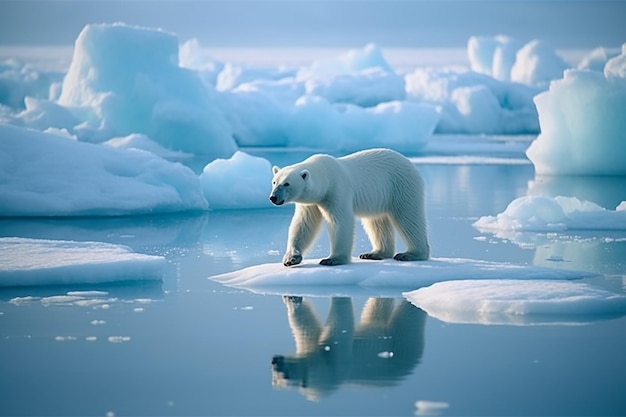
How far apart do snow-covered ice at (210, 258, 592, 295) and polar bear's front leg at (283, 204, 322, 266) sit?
0.08 metres

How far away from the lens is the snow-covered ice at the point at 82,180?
11.3 meters

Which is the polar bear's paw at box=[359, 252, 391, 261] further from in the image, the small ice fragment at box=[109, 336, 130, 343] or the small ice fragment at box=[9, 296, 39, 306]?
the small ice fragment at box=[109, 336, 130, 343]

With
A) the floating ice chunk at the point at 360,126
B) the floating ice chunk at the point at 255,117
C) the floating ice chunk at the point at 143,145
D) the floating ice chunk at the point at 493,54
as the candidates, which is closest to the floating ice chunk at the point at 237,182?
the floating ice chunk at the point at 143,145

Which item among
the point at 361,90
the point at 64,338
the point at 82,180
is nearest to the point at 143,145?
the point at 82,180

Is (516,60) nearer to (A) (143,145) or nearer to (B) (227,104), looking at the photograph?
(B) (227,104)

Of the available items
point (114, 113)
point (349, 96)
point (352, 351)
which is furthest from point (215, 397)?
point (349, 96)

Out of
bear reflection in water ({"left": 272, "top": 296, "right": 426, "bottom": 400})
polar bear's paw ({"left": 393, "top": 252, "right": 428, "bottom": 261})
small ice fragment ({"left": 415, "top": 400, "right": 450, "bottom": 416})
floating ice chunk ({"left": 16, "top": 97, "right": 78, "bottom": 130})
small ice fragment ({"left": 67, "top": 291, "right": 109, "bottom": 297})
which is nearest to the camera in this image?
small ice fragment ({"left": 415, "top": 400, "right": 450, "bottom": 416})

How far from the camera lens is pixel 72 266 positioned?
6.71m

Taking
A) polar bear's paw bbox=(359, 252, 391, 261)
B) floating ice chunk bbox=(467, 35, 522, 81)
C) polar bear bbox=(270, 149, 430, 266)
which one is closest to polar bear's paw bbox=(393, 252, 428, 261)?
polar bear bbox=(270, 149, 430, 266)

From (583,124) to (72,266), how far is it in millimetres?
12591

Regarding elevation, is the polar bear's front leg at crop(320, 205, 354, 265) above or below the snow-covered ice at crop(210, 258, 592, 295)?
above

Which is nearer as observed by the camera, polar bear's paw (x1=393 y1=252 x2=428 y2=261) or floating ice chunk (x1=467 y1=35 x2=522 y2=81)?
polar bear's paw (x1=393 y1=252 x2=428 y2=261)

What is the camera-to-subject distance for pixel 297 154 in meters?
24.5

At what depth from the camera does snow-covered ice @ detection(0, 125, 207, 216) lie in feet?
36.9
